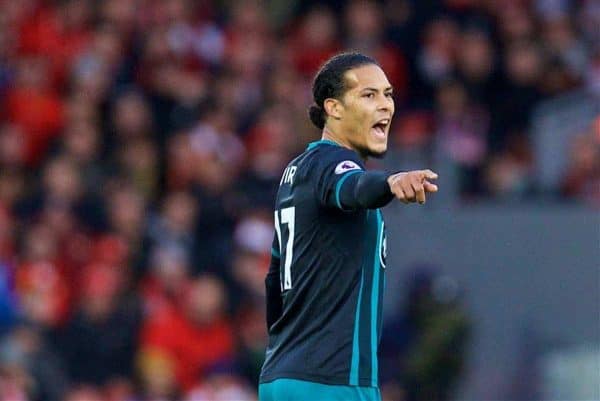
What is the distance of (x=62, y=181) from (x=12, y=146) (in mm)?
754

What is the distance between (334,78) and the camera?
5.30 m

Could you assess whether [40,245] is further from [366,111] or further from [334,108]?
[366,111]

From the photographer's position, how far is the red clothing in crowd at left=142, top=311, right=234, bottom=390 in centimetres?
1066

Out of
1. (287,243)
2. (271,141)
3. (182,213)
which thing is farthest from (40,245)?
(287,243)

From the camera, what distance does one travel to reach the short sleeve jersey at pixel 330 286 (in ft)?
16.8

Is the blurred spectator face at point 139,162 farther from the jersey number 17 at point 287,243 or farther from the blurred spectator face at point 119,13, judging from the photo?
the jersey number 17 at point 287,243

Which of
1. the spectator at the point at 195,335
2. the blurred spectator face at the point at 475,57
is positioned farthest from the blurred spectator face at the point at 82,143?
the blurred spectator face at the point at 475,57

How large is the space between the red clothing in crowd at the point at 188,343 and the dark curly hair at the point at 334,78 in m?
5.49

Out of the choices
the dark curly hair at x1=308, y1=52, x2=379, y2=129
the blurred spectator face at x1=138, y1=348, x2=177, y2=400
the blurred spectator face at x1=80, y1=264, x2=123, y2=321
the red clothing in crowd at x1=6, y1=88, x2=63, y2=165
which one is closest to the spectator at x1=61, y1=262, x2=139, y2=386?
the blurred spectator face at x1=80, y1=264, x2=123, y2=321

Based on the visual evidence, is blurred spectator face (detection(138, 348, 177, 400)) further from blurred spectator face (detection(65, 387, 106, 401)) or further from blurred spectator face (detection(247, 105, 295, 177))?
blurred spectator face (detection(247, 105, 295, 177))

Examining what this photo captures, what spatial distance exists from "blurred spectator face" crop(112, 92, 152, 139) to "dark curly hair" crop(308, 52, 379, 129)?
6702 millimetres

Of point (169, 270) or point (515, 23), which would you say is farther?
point (515, 23)

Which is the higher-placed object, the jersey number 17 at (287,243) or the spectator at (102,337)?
the jersey number 17 at (287,243)

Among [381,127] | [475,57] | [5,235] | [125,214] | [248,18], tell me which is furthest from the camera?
[248,18]
